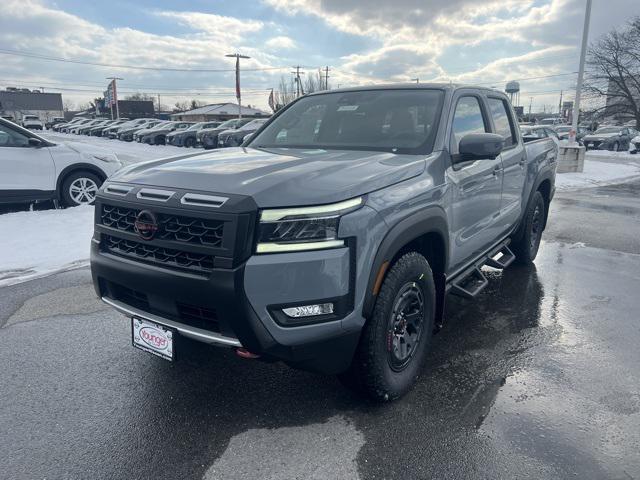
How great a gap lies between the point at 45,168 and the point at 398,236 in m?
7.12

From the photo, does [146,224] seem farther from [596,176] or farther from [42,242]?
[596,176]

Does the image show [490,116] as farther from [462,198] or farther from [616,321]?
[616,321]

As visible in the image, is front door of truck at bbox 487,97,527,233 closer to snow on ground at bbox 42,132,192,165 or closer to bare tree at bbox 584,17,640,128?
snow on ground at bbox 42,132,192,165

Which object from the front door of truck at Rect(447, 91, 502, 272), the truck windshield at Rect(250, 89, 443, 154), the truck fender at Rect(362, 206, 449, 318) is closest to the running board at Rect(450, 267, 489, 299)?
the front door of truck at Rect(447, 91, 502, 272)

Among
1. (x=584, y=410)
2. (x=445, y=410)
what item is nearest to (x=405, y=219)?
(x=445, y=410)

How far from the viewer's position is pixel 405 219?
8.76ft

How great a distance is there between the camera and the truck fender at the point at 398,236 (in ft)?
8.04

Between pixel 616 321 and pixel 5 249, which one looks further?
pixel 5 249

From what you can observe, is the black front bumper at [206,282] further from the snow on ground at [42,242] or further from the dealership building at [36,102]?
the dealership building at [36,102]

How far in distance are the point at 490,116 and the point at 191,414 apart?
3.52 m

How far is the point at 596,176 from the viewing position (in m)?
16.4

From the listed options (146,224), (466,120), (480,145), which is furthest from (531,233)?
(146,224)

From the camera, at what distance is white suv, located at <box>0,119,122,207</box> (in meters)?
7.49

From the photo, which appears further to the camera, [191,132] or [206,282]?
[191,132]
